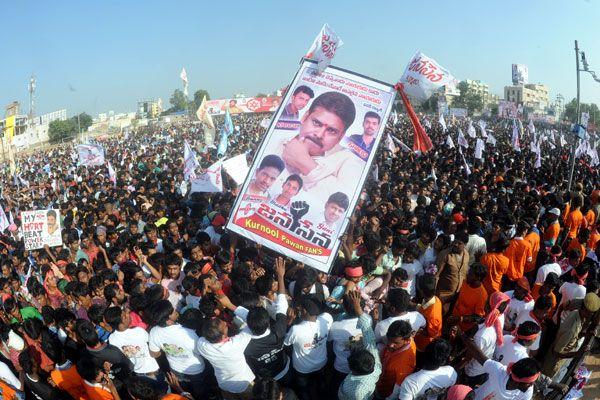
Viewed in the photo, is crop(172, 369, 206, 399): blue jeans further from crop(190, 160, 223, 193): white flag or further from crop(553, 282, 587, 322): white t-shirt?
crop(190, 160, 223, 193): white flag

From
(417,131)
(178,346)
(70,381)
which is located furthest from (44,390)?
(417,131)

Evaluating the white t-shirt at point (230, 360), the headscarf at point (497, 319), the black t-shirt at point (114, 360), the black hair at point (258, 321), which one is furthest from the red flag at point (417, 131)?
the black t-shirt at point (114, 360)

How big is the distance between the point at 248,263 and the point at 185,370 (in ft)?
5.18

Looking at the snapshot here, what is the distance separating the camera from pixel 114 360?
134 inches

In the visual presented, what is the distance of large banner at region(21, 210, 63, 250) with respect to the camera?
21.7 feet

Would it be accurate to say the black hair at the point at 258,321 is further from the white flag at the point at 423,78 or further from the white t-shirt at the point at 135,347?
the white flag at the point at 423,78

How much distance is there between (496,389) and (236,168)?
4.92 metres

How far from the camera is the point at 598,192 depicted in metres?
8.31

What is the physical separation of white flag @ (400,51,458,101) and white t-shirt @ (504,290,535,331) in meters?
2.54

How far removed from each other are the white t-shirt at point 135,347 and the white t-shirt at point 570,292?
165 inches

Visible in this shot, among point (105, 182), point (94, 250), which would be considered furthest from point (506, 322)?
point (105, 182)

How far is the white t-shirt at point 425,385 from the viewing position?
9.57 ft

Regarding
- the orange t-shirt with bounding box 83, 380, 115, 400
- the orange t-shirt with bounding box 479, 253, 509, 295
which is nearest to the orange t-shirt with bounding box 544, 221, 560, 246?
the orange t-shirt with bounding box 479, 253, 509, 295

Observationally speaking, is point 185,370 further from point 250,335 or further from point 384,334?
point 384,334
